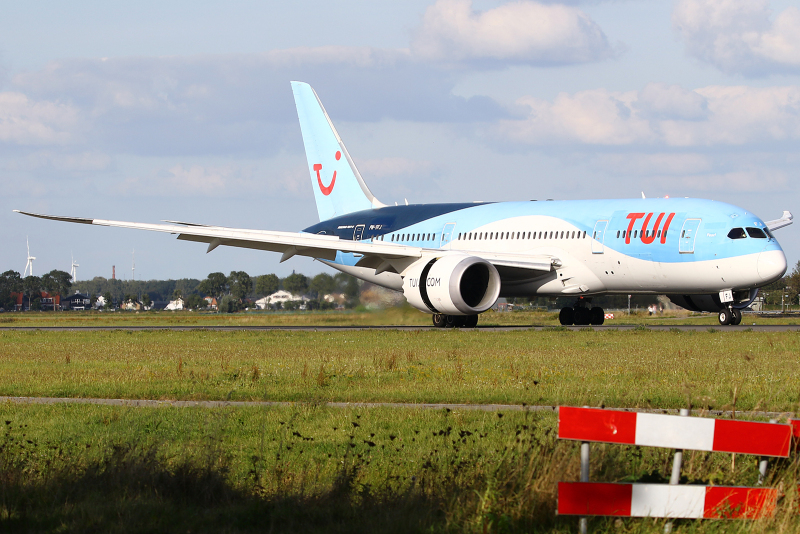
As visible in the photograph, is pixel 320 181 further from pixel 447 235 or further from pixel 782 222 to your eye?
pixel 782 222

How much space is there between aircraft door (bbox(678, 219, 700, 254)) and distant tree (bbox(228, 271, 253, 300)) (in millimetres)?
73471

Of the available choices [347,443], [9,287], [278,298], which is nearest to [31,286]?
[9,287]

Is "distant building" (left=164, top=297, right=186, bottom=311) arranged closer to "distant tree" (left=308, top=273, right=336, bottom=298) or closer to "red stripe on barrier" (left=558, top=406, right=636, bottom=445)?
"distant tree" (left=308, top=273, right=336, bottom=298)

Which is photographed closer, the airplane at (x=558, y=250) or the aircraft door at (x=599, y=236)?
the airplane at (x=558, y=250)

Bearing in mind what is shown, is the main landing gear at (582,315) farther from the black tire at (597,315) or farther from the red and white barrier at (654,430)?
the red and white barrier at (654,430)

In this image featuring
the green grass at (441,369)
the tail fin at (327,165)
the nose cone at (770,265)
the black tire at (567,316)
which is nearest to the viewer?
the green grass at (441,369)

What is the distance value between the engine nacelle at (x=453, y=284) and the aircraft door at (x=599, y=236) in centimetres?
329

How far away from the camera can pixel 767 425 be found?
593 centimetres

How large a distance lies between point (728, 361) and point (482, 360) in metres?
4.54

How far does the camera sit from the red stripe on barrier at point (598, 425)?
18.8 feet

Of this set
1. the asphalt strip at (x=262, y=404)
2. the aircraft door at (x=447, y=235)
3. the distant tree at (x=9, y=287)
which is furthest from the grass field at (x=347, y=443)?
the distant tree at (x=9, y=287)

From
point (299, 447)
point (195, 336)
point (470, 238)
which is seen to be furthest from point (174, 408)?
point (470, 238)

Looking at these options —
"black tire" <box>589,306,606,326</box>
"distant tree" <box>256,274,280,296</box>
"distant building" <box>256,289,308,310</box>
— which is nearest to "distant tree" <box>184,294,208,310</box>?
"distant building" <box>256,289,308,310</box>

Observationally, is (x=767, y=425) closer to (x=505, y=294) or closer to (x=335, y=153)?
(x=505, y=294)
